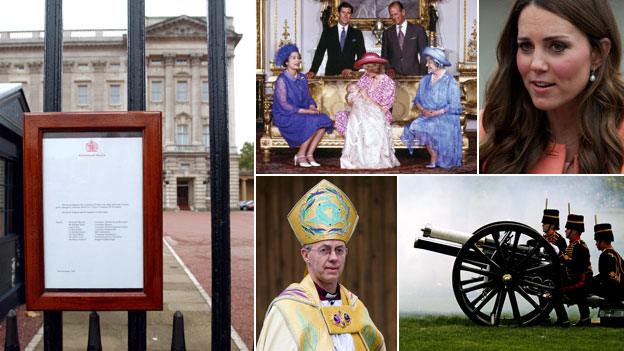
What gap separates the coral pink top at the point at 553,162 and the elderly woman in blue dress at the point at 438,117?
55cm

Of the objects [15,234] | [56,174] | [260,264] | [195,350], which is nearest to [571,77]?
[260,264]

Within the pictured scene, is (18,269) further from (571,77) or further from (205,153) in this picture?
(571,77)

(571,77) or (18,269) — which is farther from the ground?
(571,77)

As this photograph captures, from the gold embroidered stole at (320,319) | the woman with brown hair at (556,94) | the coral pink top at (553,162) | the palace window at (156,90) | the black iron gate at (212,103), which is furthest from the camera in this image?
the palace window at (156,90)

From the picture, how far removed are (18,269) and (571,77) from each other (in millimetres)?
6125

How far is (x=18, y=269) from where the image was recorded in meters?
7.84

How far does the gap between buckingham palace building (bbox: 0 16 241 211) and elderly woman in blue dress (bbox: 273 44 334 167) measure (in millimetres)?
356

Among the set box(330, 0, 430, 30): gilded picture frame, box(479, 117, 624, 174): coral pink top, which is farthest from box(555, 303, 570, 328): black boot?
box(330, 0, 430, 30): gilded picture frame

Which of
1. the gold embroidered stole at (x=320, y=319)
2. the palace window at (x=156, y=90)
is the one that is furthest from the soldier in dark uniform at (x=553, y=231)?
the palace window at (x=156, y=90)

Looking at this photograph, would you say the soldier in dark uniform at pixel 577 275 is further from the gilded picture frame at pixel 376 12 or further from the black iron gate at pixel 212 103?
the black iron gate at pixel 212 103

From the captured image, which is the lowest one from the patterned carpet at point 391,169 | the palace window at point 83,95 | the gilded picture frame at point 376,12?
the patterned carpet at point 391,169

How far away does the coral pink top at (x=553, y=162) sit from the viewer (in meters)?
4.84

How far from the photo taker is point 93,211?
3820 mm

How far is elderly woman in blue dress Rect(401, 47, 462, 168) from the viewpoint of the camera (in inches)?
192
